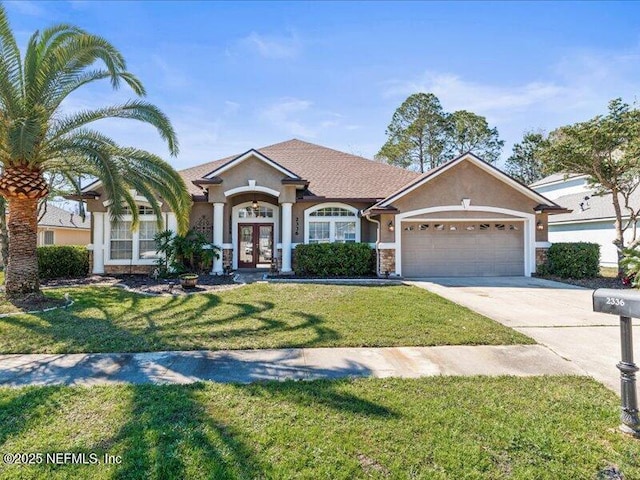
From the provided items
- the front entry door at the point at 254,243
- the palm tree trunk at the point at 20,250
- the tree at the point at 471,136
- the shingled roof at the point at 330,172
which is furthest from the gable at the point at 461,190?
the tree at the point at 471,136

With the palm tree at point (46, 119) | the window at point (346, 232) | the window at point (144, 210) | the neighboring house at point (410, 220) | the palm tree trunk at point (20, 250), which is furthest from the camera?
the window at point (346, 232)

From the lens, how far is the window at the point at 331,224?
16.7 meters

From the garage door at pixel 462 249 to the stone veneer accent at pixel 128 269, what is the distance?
37.1ft

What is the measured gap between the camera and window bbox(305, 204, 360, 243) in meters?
16.7

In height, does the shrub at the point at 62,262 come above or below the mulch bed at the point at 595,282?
above

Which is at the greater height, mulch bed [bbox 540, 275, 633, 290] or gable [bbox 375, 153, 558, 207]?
gable [bbox 375, 153, 558, 207]

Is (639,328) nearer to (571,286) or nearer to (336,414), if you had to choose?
(571,286)

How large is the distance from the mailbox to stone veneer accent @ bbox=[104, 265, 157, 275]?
1567 cm

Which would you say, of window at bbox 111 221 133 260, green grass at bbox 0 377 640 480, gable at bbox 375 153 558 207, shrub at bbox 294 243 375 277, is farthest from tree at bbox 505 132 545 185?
green grass at bbox 0 377 640 480

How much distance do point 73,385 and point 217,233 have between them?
1118 centimetres

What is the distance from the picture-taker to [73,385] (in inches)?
174

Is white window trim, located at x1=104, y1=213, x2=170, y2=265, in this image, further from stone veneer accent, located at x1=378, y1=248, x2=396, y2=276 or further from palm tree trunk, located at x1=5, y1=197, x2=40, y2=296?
stone veneer accent, located at x1=378, y1=248, x2=396, y2=276

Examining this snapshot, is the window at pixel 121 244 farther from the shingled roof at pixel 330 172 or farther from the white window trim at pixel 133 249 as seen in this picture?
the shingled roof at pixel 330 172

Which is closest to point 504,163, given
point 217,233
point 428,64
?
point 428,64
